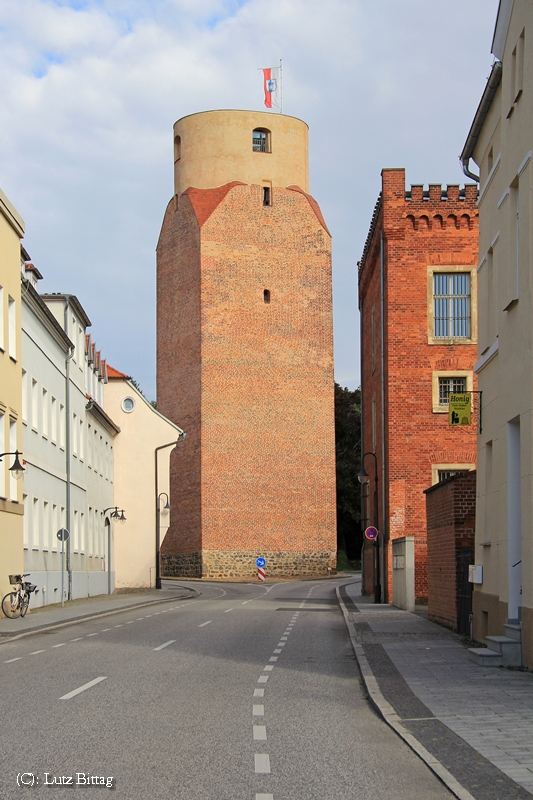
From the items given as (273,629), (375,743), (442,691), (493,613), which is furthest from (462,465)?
(375,743)

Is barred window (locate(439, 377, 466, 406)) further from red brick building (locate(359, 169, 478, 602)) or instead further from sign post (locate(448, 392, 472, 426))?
sign post (locate(448, 392, 472, 426))

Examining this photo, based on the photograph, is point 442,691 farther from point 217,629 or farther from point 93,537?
point 93,537

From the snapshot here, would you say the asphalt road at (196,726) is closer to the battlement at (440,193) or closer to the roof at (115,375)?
the battlement at (440,193)

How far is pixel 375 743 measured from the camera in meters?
8.84

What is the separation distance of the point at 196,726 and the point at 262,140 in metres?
61.2

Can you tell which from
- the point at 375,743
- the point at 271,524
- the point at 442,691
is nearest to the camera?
the point at 375,743

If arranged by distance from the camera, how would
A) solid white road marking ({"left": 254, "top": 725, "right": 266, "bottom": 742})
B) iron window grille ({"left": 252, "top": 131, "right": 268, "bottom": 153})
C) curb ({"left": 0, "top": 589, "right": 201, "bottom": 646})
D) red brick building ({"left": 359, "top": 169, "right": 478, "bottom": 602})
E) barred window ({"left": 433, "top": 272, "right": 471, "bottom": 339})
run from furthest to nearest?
iron window grille ({"left": 252, "top": 131, "right": 268, "bottom": 153}), barred window ({"left": 433, "top": 272, "right": 471, "bottom": 339}), red brick building ({"left": 359, "top": 169, "right": 478, "bottom": 602}), curb ({"left": 0, "top": 589, "right": 201, "bottom": 646}), solid white road marking ({"left": 254, "top": 725, "right": 266, "bottom": 742})

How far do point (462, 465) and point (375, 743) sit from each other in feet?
81.4

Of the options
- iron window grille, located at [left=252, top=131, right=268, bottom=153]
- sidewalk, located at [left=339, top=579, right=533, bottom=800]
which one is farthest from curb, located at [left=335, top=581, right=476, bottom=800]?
iron window grille, located at [left=252, top=131, right=268, bottom=153]

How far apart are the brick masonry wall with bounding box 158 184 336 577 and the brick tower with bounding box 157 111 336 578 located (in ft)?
0.22

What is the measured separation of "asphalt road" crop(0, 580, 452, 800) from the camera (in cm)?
717

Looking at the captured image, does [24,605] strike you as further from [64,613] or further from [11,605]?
[64,613]

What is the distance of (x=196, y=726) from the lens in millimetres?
9586

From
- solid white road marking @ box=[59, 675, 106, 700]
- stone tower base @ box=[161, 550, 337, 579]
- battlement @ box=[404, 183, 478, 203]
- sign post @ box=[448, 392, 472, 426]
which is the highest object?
battlement @ box=[404, 183, 478, 203]
